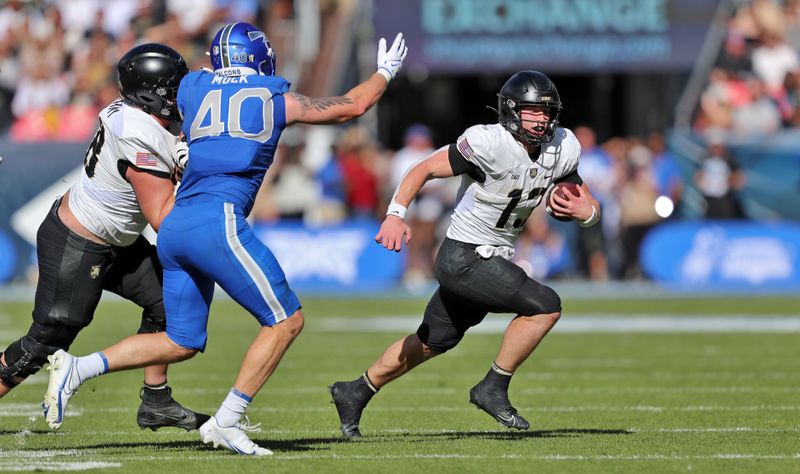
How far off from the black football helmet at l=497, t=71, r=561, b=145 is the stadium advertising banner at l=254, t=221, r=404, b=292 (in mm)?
10171

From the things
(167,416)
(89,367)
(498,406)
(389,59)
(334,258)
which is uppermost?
(389,59)

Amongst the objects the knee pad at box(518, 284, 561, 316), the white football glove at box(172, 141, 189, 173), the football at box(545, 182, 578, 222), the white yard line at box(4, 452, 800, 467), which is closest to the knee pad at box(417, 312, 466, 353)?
the knee pad at box(518, 284, 561, 316)

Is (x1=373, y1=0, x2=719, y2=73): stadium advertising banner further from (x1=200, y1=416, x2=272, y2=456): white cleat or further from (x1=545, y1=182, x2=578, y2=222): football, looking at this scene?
(x1=200, y1=416, x2=272, y2=456): white cleat

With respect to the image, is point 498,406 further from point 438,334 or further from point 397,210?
point 397,210

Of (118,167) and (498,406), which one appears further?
(498,406)

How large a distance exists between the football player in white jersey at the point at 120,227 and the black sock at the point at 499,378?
1361 millimetres

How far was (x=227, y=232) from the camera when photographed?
5.45 m

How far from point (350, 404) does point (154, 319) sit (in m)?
1.00

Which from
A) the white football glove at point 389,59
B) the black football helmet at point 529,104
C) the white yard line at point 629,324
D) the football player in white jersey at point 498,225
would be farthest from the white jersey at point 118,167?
the white yard line at point 629,324

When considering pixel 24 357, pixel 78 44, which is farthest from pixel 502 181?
pixel 78 44

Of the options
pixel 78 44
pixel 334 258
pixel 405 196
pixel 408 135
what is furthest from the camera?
pixel 78 44

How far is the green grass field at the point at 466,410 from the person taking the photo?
543 centimetres

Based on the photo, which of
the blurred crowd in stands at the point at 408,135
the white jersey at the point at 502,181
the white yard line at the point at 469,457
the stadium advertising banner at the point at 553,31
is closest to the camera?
the white yard line at the point at 469,457

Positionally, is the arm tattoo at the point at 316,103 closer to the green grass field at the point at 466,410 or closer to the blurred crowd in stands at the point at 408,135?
the green grass field at the point at 466,410
